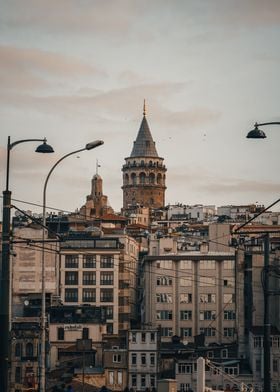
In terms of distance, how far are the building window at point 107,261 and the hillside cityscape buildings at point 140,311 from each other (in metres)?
0.10

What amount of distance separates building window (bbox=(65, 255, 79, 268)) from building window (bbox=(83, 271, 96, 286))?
1.39 metres

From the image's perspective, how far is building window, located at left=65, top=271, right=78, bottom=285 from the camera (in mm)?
148625

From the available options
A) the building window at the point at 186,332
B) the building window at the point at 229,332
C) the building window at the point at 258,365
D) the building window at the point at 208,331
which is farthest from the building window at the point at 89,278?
the building window at the point at 258,365

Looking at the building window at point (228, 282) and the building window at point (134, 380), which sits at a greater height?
the building window at point (228, 282)

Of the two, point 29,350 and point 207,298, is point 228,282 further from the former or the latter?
point 29,350

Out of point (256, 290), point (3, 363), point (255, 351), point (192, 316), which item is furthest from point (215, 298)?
point (3, 363)

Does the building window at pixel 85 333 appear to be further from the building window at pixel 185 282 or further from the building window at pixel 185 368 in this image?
the building window at pixel 185 282

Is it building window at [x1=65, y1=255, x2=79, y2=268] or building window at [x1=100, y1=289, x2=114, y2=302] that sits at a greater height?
building window at [x1=65, y1=255, x2=79, y2=268]

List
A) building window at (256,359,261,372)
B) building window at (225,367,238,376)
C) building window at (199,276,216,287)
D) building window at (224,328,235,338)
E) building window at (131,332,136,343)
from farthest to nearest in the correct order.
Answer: building window at (199,276,216,287) < building window at (224,328,235,338) < building window at (131,332,136,343) < building window at (225,367,238,376) < building window at (256,359,261,372)

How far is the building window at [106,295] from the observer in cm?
14788

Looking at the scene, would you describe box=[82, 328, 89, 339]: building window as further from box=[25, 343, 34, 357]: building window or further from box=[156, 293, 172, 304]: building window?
box=[156, 293, 172, 304]: building window

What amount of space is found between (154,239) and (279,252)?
23.1m

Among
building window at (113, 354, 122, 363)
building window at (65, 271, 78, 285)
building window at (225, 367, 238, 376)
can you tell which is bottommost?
building window at (225, 367, 238, 376)

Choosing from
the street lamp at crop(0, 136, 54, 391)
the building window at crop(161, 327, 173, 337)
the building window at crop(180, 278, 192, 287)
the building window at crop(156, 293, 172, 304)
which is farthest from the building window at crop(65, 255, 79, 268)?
the street lamp at crop(0, 136, 54, 391)
